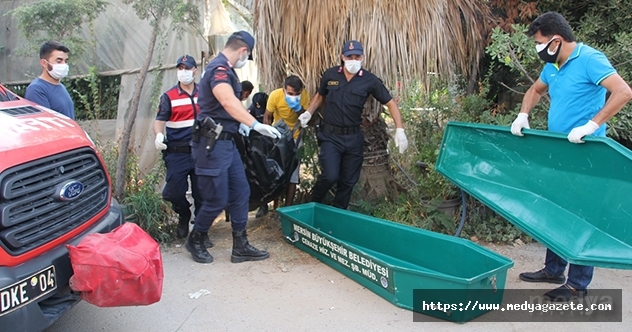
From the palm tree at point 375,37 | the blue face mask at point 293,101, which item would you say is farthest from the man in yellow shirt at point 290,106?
the palm tree at point 375,37

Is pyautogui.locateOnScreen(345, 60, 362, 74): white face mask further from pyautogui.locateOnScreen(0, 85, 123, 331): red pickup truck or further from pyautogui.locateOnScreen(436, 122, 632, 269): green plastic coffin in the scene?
pyautogui.locateOnScreen(0, 85, 123, 331): red pickup truck

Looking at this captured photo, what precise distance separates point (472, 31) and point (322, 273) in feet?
10.1

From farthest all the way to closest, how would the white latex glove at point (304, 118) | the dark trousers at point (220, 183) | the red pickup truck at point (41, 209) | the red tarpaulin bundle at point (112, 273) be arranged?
the white latex glove at point (304, 118) → the dark trousers at point (220, 183) → the red tarpaulin bundle at point (112, 273) → the red pickup truck at point (41, 209)

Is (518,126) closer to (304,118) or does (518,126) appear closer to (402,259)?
(402,259)

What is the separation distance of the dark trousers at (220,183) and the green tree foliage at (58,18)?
13.1 feet

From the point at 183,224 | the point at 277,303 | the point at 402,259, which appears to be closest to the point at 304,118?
the point at 183,224

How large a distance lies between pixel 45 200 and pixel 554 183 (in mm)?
3171

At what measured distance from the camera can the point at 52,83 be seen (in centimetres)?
459

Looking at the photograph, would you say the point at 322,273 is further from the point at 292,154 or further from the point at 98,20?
the point at 98,20

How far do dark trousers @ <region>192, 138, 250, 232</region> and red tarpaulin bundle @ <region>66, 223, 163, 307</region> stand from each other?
1552 mm

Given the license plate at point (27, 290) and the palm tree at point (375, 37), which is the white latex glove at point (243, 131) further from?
the license plate at point (27, 290)

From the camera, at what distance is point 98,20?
8586mm

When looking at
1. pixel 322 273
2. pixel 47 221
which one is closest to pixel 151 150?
pixel 322 273

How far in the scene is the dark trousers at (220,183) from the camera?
4297 mm
